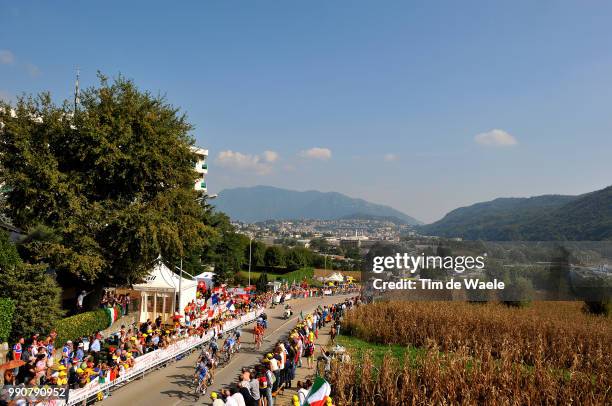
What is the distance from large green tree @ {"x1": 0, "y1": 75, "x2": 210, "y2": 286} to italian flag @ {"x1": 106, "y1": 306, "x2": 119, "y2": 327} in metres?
1.40

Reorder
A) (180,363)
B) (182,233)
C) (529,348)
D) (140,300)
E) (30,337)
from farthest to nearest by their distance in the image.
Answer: (140,300) < (182,233) < (529,348) < (180,363) < (30,337)

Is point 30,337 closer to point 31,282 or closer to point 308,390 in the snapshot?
point 31,282

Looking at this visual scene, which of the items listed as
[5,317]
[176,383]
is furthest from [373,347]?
[5,317]

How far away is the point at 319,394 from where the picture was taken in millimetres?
12266

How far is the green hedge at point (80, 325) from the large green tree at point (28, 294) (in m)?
1.08

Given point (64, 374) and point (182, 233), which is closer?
point (64, 374)

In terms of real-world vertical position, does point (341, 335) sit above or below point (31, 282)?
below

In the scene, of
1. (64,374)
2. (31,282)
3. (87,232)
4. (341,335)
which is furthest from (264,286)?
(64,374)

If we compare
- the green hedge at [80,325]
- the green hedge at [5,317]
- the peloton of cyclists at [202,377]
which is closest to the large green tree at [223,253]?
the green hedge at [80,325]

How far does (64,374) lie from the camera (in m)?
13.7

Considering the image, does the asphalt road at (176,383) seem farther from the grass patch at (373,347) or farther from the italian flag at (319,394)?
the italian flag at (319,394)

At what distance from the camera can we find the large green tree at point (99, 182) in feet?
74.8

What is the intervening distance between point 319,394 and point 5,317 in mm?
11980

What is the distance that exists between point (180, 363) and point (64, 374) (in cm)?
693
